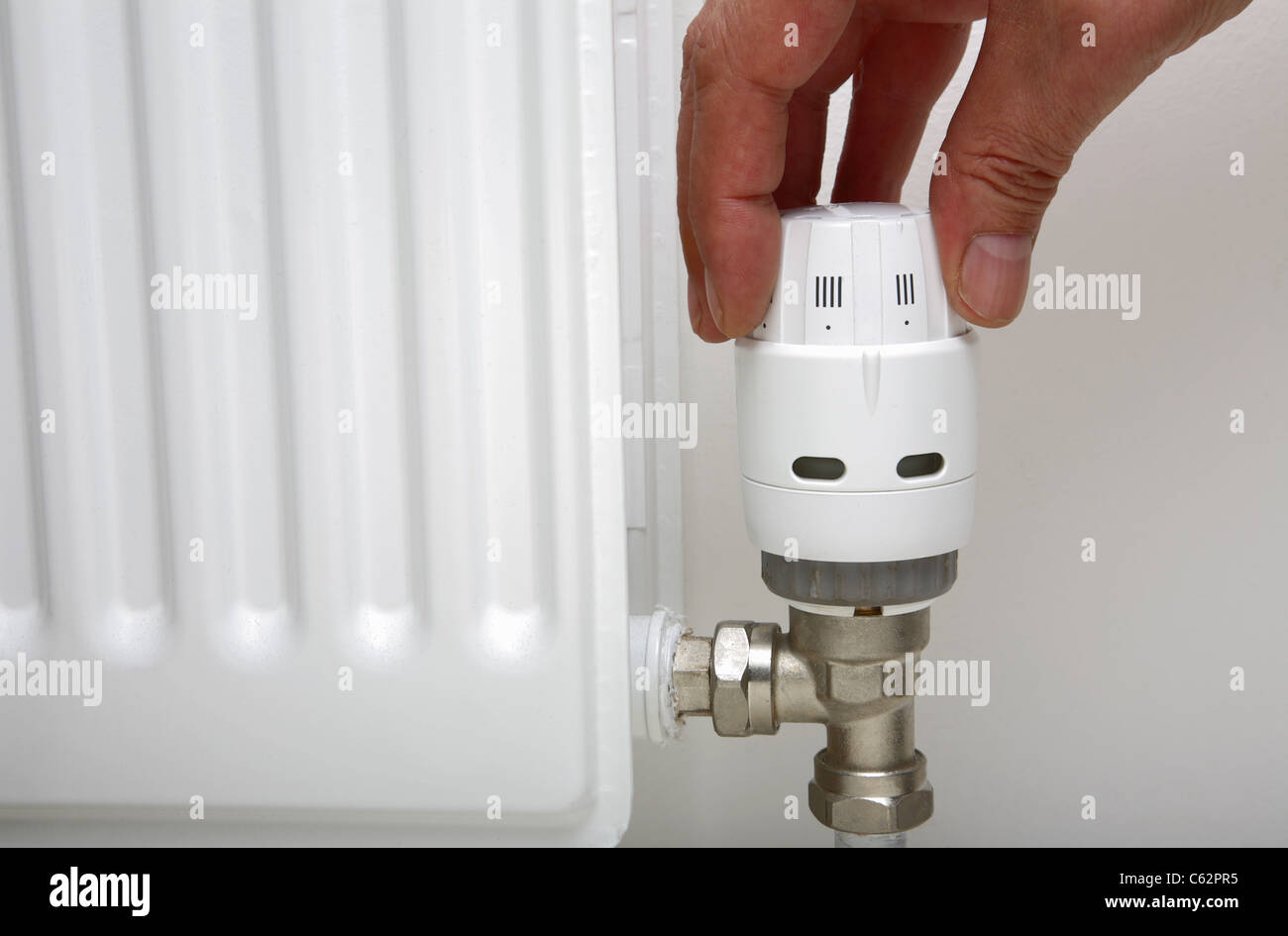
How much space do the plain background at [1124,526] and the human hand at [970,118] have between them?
146 mm

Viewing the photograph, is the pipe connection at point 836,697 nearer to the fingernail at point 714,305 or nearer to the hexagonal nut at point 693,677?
the hexagonal nut at point 693,677

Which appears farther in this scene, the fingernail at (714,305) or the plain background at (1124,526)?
the plain background at (1124,526)

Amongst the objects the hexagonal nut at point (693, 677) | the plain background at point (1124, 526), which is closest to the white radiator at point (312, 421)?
the hexagonal nut at point (693, 677)

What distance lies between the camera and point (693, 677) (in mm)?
407

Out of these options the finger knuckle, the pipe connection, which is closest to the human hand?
the finger knuckle

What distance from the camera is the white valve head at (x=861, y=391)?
328 mm

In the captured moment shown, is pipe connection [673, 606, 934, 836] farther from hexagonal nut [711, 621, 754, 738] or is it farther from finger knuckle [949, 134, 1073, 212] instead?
finger knuckle [949, 134, 1073, 212]

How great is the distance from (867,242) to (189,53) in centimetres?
23

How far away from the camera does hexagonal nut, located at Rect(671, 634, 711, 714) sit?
41cm

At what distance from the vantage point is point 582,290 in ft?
1.26

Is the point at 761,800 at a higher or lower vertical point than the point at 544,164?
lower

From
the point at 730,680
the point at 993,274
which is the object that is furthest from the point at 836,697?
the point at 993,274
